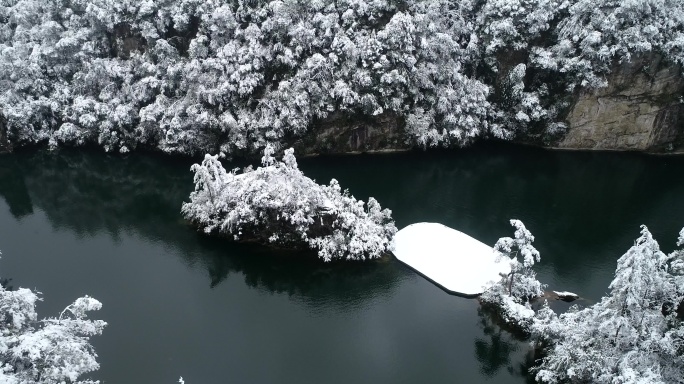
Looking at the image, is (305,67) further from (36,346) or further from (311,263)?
(36,346)

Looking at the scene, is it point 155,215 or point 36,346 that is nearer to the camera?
point 36,346

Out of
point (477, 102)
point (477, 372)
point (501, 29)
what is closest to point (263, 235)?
point (477, 372)

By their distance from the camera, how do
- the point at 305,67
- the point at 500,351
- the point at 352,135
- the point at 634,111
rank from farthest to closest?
the point at 352,135 < the point at 634,111 < the point at 305,67 < the point at 500,351

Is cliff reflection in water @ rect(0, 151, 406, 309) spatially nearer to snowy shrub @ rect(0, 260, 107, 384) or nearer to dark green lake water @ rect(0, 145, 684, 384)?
dark green lake water @ rect(0, 145, 684, 384)

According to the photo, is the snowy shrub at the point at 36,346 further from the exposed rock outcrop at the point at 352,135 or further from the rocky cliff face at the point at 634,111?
the rocky cliff face at the point at 634,111

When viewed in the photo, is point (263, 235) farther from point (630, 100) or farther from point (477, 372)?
point (630, 100)

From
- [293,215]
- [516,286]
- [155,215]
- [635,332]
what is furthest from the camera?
[155,215]

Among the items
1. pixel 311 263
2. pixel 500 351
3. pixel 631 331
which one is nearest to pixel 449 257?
pixel 500 351

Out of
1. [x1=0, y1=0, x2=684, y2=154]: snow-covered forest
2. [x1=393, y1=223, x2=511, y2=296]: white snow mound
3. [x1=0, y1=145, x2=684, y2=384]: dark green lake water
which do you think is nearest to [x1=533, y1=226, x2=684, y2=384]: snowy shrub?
[x1=0, y1=145, x2=684, y2=384]: dark green lake water
